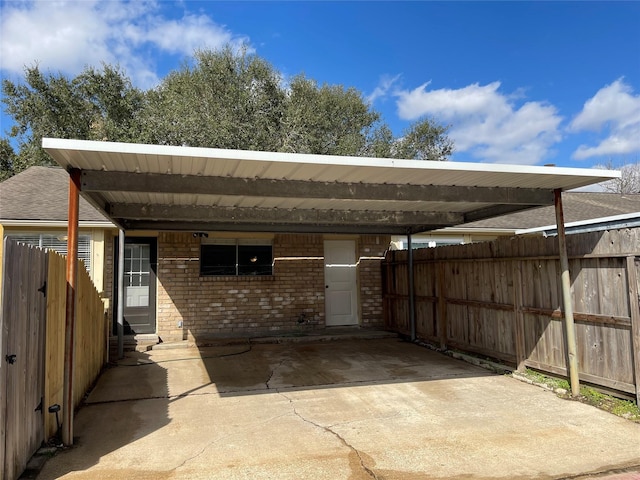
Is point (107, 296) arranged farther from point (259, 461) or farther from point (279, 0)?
point (279, 0)

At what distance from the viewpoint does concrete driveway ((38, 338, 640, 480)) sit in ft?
11.9

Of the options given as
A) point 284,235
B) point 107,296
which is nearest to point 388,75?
point 284,235

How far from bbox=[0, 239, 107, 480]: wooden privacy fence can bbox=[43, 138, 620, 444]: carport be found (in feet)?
0.61

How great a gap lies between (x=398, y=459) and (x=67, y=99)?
23.9 m

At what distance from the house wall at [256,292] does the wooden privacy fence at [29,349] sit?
4.64 m

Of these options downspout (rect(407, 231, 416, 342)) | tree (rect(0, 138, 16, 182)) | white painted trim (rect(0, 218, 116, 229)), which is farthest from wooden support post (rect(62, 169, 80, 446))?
tree (rect(0, 138, 16, 182))

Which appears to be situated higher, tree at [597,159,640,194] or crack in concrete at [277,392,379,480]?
tree at [597,159,640,194]

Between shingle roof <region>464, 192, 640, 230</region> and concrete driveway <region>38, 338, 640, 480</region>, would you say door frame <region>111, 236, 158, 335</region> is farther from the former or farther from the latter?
shingle roof <region>464, 192, 640, 230</region>

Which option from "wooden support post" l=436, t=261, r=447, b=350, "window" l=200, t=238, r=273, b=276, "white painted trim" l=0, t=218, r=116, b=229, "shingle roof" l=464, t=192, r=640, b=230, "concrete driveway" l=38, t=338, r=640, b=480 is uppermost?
"shingle roof" l=464, t=192, r=640, b=230

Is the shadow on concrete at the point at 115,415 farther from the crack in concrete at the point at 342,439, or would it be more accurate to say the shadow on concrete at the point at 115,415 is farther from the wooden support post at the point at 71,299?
the crack in concrete at the point at 342,439

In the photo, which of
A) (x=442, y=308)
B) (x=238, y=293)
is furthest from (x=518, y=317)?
(x=238, y=293)

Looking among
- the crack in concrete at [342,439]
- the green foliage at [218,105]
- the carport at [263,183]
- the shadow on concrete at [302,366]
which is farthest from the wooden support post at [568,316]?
the green foliage at [218,105]

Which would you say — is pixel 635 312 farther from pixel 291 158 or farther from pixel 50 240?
pixel 50 240

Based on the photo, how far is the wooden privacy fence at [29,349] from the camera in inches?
122
